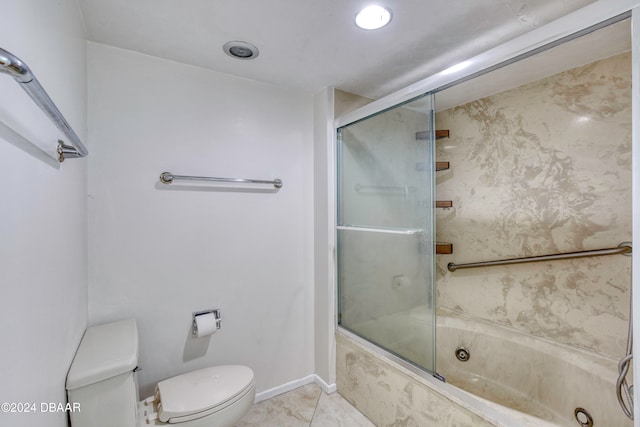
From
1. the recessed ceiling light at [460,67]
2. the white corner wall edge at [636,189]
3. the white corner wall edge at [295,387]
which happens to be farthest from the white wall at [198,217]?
the white corner wall edge at [636,189]

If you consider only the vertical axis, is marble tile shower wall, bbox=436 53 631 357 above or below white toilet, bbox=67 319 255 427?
above

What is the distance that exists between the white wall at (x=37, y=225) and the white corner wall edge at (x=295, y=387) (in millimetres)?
1131

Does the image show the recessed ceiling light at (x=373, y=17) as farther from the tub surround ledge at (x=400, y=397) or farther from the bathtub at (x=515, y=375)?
the tub surround ledge at (x=400, y=397)

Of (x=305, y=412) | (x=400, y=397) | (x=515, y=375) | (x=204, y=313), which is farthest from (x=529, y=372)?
(x=204, y=313)

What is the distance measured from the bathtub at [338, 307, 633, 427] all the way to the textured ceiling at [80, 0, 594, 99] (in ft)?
4.55

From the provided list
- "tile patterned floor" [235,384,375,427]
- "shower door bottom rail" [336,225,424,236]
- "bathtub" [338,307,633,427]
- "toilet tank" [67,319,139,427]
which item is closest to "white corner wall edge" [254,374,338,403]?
"tile patterned floor" [235,384,375,427]

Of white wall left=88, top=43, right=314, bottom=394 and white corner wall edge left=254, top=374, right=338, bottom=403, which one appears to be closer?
white wall left=88, top=43, right=314, bottom=394

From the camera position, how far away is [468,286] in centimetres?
218

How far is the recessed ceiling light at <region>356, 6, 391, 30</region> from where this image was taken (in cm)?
123

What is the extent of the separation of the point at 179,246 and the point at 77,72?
2.92ft

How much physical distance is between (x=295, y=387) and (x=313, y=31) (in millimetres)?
2133

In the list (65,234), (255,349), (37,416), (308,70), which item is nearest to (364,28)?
(308,70)

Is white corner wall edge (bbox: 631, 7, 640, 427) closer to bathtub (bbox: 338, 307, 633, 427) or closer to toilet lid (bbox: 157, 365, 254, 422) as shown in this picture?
bathtub (bbox: 338, 307, 633, 427)

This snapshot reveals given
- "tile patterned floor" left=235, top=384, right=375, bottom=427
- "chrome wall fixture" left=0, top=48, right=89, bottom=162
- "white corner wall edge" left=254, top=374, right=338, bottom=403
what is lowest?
"tile patterned floor" left=235, top=384, right=375, bottom=427
